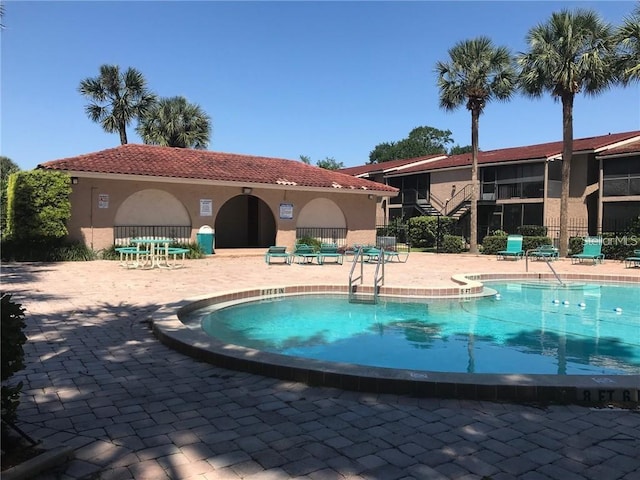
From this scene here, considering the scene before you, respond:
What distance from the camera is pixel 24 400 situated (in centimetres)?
435

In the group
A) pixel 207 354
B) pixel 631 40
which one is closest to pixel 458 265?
pixel 631 40

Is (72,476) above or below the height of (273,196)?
below

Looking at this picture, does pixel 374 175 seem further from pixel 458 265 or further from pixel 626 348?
pixel 626 348

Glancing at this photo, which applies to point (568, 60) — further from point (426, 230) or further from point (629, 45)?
point (426, 230)

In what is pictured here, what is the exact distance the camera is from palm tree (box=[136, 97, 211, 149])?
33344mm

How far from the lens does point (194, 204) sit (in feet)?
70.9

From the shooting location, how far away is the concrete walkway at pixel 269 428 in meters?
3.18

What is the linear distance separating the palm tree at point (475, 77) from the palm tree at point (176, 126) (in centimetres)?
1692

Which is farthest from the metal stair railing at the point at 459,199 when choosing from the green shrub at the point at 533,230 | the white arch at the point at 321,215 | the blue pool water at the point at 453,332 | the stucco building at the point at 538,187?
the blue pool water at the point at 453,332

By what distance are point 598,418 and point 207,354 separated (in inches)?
157

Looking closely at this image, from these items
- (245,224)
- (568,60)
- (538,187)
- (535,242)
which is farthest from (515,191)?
(245,224)

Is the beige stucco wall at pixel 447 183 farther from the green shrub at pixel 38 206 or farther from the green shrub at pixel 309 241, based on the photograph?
the green shrub at pixel 38 206

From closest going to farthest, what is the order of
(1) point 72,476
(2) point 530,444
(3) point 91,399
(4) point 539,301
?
(1) point 72,476 → (2) point 530,444 → (3) point 91,399 → (4) point 539,301

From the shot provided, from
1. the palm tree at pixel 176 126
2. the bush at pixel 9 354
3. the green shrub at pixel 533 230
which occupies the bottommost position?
the bush at pixel 9 354
